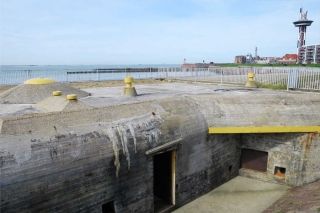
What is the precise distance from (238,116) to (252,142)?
2053 mm

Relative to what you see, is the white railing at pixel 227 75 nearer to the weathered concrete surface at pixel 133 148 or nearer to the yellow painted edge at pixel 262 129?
the weathered concrete surface at pixel 133 148

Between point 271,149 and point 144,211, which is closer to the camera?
point 144,211

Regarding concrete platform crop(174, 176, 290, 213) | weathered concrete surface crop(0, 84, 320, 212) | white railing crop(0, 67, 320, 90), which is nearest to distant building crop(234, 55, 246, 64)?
white railing crop(0, 67, 320, 90)

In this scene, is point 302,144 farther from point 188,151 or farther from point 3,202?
point 3,202

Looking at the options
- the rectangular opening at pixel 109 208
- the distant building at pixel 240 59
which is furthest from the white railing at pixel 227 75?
the distant building at pixel 240 59

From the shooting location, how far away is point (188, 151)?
27.6 ft

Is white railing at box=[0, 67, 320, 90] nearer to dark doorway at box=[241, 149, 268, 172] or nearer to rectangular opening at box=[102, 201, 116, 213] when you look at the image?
dark doorway at box=[241, 149, 268, 172]

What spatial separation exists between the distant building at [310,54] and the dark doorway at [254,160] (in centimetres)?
8612

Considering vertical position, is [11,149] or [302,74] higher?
[302,74]

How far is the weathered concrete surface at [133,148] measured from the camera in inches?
203

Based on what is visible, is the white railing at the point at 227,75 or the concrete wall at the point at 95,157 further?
the white railing at the point at 227,75

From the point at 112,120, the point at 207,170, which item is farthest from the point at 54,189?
the point at 207,170

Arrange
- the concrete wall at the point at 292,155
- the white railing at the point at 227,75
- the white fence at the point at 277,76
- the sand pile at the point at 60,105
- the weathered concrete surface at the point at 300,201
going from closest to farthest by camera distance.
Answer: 1. the sand pile at the point at 60,105
2. the weathered concrete surface at the point at 300,201
3. the concrete wall at the point at 292,155
4. the white fence at the point at 277,76
5. the white railing at the point at 227,75

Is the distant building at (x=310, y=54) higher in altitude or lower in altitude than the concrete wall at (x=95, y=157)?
higher
